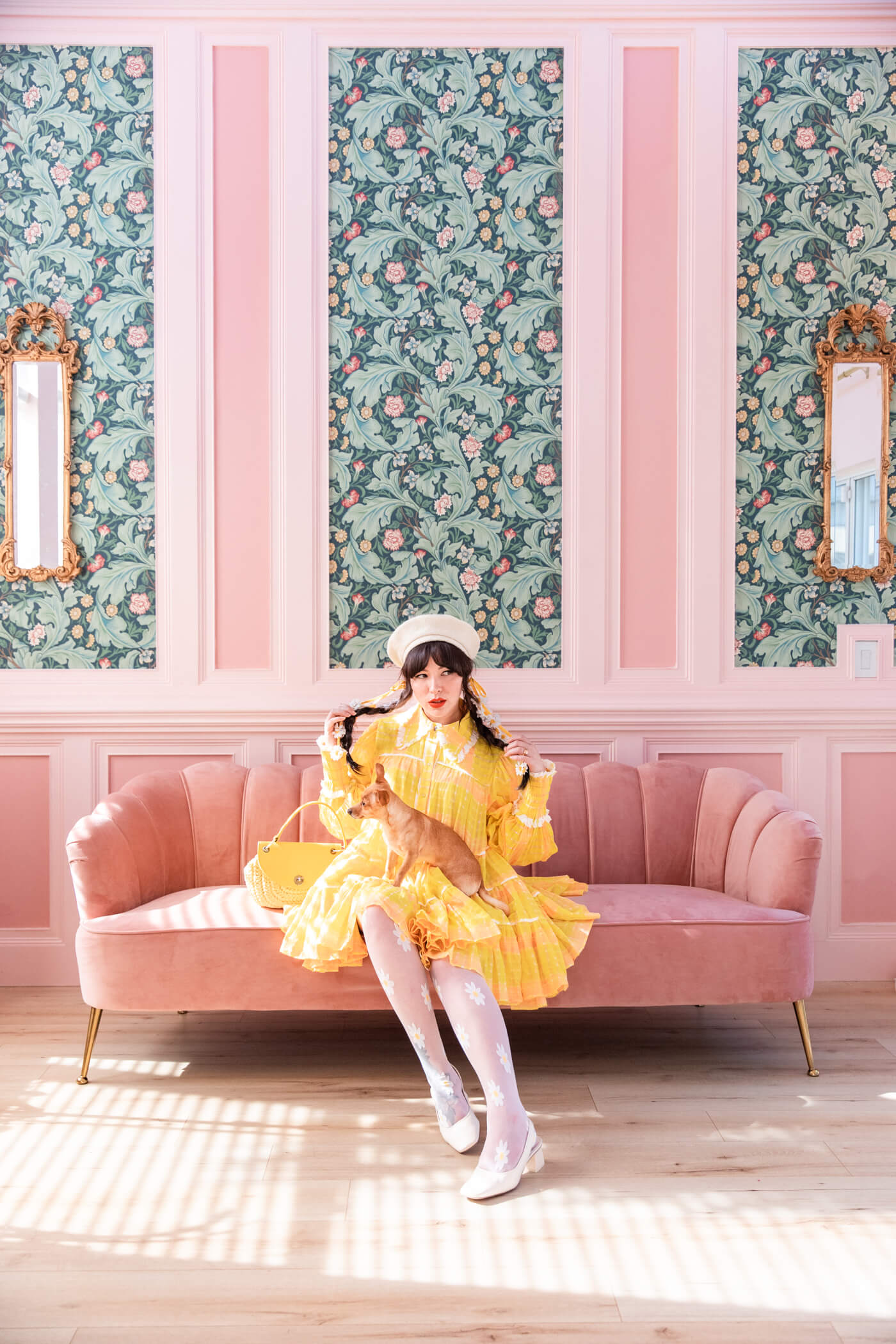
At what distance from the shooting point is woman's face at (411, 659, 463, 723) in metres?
2.63

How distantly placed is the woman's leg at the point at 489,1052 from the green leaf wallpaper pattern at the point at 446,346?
141 centimetres

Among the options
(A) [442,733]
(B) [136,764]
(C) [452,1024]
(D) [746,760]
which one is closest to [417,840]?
(A) [442,733]

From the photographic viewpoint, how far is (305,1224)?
6.60ft

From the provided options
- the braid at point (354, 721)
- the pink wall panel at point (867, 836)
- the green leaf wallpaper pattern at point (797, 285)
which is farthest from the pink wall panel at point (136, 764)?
the pink wall panel at point (867, 836)

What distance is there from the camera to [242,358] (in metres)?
3.46

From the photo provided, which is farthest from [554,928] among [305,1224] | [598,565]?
[598,565]

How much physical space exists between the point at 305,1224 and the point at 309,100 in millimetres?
3440

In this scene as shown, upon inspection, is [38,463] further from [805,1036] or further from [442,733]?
[805,1036]

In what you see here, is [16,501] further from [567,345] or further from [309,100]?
[567,345]

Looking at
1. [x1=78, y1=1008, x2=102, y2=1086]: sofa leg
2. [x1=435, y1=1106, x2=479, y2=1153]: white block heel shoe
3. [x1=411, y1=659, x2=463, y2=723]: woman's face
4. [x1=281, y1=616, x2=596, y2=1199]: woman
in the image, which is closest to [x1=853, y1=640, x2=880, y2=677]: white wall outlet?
[x1=281, y1=616, x2=596, y2=1199]: woman

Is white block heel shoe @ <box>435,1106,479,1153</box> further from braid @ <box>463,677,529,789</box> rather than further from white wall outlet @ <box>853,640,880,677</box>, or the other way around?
white wall outlet @ <box>853,640,880,677</box>

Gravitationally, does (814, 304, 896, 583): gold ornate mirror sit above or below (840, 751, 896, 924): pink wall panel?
above

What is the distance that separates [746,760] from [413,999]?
173 centimetres

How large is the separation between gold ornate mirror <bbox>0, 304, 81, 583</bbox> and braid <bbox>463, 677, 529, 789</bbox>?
1.61 metres
